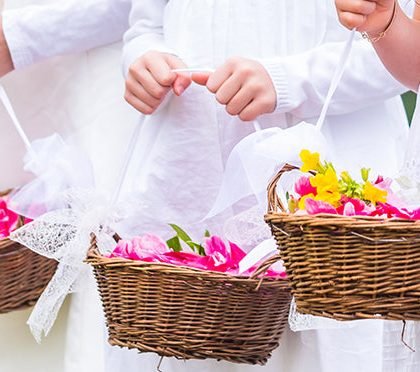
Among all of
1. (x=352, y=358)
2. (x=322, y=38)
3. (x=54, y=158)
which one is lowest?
(x=352, y=358)

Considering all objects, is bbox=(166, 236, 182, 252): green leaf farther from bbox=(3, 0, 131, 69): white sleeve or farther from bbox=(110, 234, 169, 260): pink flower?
bbox=(3, 0, 131, 69): white sleeve

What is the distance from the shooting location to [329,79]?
1749 millimetres

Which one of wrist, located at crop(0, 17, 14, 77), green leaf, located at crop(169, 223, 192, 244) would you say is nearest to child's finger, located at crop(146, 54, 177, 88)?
green leaf, located at crop(169, 223, 192, 244)

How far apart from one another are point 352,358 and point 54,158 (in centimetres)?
65

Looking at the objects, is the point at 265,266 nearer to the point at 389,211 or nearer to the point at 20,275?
the point at 389,211

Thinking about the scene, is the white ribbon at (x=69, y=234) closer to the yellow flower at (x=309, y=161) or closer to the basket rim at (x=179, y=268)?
the basket rim at (x=179, y=268)

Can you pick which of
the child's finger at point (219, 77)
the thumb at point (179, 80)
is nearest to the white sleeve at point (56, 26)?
the thumb at point (179, 80)

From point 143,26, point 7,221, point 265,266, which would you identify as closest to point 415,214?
point 265,266

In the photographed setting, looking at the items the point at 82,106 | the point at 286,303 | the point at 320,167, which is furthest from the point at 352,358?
the point at 82,106

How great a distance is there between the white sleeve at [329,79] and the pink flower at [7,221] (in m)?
0.56

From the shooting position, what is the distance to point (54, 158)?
6.49 feet

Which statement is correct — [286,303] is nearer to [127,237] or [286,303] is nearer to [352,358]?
[352,358]

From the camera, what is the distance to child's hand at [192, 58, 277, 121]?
1.69m

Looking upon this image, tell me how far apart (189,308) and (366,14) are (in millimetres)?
463
